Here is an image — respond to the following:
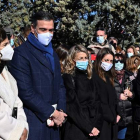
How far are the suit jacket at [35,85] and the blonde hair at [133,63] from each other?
3.11 meters

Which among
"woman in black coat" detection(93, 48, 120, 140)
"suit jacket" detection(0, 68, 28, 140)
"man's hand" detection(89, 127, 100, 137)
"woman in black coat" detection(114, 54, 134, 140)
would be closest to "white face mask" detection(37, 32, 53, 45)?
"suit jacket" detection(0, 68, 28, 140)

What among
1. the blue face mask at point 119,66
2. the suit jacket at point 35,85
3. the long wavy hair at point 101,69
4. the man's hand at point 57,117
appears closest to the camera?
the suit jacket at point 35,85

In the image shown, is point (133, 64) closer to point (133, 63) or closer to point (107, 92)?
point (133, 63)

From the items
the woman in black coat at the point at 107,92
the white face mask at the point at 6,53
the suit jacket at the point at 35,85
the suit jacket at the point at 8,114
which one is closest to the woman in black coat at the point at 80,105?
the woman in black coat at the point at 107,92

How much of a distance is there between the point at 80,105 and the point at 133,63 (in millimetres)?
2603

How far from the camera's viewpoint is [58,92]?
3.40m

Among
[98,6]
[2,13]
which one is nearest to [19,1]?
[2,13]

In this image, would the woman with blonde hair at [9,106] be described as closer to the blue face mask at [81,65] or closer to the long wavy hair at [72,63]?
the long wavy hair at [72,63]

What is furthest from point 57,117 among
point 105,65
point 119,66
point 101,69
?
point 119,66

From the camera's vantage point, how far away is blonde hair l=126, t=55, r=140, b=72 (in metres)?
6.01

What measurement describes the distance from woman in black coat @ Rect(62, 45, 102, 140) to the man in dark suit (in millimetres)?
461

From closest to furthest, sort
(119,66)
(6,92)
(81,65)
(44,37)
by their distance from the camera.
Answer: (6,92) < (44,37) < (81,65) < (119,66)

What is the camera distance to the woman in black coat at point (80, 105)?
3.79 meters

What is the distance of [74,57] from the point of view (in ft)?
13.5
